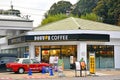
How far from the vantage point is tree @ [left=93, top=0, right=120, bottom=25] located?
2800 inches

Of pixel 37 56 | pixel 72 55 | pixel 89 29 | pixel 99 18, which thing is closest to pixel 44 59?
pixel 37 56

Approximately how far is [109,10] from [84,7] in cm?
2730

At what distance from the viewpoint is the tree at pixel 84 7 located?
98.1m

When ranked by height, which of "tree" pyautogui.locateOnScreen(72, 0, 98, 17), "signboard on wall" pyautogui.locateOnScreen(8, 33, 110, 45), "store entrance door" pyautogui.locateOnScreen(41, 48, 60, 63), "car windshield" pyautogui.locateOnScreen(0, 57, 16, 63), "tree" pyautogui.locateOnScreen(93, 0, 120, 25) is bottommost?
"car windshield" pyautogui.locateOnScreen(0, 57, 16, 63)

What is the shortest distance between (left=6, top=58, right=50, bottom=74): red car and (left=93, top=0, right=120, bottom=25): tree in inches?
1461

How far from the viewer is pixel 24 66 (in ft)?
117

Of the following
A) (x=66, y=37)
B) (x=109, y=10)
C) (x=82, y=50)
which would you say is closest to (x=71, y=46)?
(x=82, y=50)

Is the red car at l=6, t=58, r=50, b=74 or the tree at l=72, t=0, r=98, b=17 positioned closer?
the red car at l=6, t=58, r=50, b=74

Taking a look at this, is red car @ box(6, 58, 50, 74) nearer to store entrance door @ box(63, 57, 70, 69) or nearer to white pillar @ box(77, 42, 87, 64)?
white pillar @ box(77, 42, 87, 64)

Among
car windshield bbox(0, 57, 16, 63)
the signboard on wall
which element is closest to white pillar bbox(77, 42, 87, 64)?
the signboard on wall

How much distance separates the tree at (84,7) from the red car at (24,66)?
6224cm

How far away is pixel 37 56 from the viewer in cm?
4341

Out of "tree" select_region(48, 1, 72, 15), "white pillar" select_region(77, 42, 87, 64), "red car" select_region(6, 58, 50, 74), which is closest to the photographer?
"red car" select_region(6, 58, 50, 74)

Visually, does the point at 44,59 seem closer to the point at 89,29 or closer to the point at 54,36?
the point at 54,36
